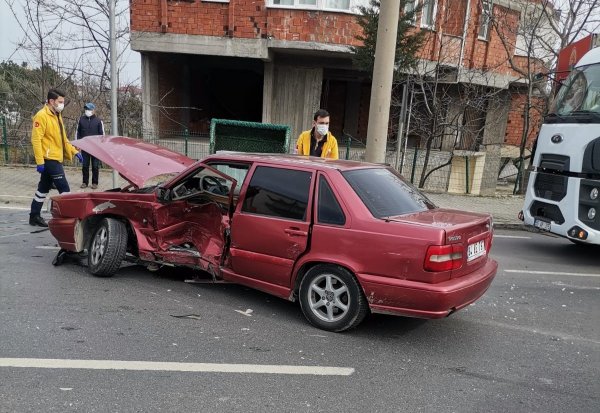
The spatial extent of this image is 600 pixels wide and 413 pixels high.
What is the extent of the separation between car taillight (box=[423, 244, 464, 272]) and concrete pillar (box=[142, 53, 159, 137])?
1421cm

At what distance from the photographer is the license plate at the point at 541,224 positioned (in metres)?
7.11

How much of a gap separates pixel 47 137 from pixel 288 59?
11.1 meters

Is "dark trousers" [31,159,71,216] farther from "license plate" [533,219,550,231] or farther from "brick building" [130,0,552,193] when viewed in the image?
"brick building" [130,0,552,193]

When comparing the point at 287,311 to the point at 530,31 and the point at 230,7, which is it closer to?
the point at 230,7

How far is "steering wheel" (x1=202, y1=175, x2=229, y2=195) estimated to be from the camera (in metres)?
4.90

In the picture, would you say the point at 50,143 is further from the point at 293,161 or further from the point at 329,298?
the point at 329,298

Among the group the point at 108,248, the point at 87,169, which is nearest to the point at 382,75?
the point at 108,248

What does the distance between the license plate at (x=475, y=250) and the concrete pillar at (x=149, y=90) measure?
→ 14.0m

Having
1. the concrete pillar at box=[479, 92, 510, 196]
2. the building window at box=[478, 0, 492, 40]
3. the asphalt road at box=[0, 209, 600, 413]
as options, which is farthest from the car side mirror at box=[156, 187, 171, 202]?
the building window at box=[478, 0, 492, 40]

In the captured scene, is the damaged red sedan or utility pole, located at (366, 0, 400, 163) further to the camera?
utility pole, located at (366, 0, 400, 163)

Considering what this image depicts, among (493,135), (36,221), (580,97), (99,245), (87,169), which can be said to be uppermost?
(580,97)

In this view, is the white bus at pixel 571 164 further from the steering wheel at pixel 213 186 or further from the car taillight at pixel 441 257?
the steering wheel at pixel 213 186

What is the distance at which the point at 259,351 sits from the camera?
3.59 metres

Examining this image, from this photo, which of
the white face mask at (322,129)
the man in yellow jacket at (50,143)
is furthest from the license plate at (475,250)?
the man in yellow jacket at (50,143)
